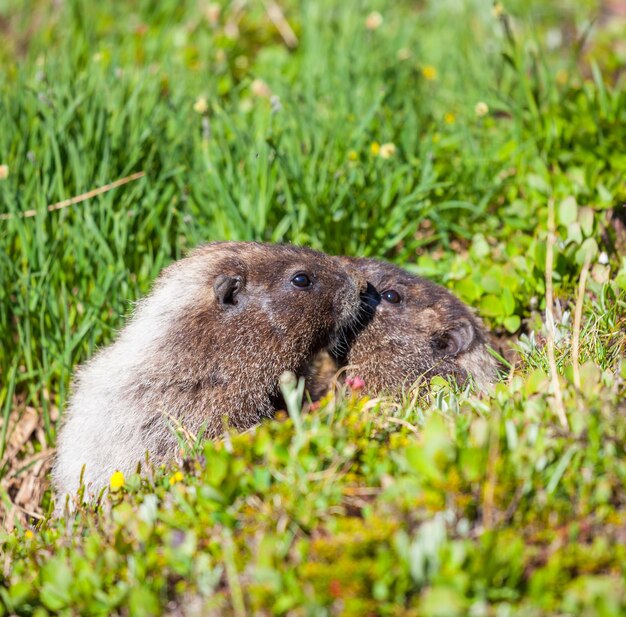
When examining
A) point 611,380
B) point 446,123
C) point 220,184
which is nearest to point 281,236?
point 220,184

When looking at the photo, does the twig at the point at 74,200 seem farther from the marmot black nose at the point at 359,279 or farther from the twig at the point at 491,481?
the twig at the point at 491,481

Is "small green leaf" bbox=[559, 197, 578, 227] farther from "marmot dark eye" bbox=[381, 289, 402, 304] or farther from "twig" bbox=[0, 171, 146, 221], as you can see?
"twig" bbox=[0, 171, 146, 221]

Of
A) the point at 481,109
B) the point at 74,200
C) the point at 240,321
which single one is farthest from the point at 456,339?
the point at 74,200

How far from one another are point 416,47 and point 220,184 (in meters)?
2.85

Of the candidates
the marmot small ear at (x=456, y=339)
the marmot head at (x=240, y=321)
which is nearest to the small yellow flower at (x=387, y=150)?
the marmot head at (x=240, y=321)

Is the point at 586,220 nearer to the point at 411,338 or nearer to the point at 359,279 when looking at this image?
the point at 411,338

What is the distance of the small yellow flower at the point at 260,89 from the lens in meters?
6.33

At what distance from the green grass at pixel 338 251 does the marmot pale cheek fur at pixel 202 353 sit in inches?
20.4

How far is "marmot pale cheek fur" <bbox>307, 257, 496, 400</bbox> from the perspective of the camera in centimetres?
450

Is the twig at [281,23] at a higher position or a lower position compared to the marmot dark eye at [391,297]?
higher

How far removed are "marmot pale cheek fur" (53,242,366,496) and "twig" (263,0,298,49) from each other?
387 cm

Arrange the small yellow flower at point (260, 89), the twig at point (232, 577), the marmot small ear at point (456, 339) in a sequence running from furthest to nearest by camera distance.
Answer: the small yellow flower at point (260, 89) < the marmot small ear at point (456, 339) < the twig at point (232, 577)

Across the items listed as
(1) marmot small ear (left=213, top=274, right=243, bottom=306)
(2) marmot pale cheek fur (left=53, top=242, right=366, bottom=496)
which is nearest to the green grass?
(2) marmot pale cheek fur (left=53, top=242, right=366, bottom=496)

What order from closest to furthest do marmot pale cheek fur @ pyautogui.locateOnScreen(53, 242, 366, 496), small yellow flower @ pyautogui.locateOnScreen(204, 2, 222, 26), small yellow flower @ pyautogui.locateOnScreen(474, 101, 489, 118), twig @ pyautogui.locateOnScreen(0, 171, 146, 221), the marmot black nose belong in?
1. marmot pale cheek fur @ pyautogui.locateOnScreen(53, 242, 366, 496)
2. the marmot black nose
3. twig @ pyautogui.locateOnScreen(0, 171, 146, 221)
4. small yellow flower @ pyautogui.locateOnScreen(474, 101, 489, 118)
5. small yellow flower @ pyautogui.locateOnScreen(204, 2, 222, 26)
